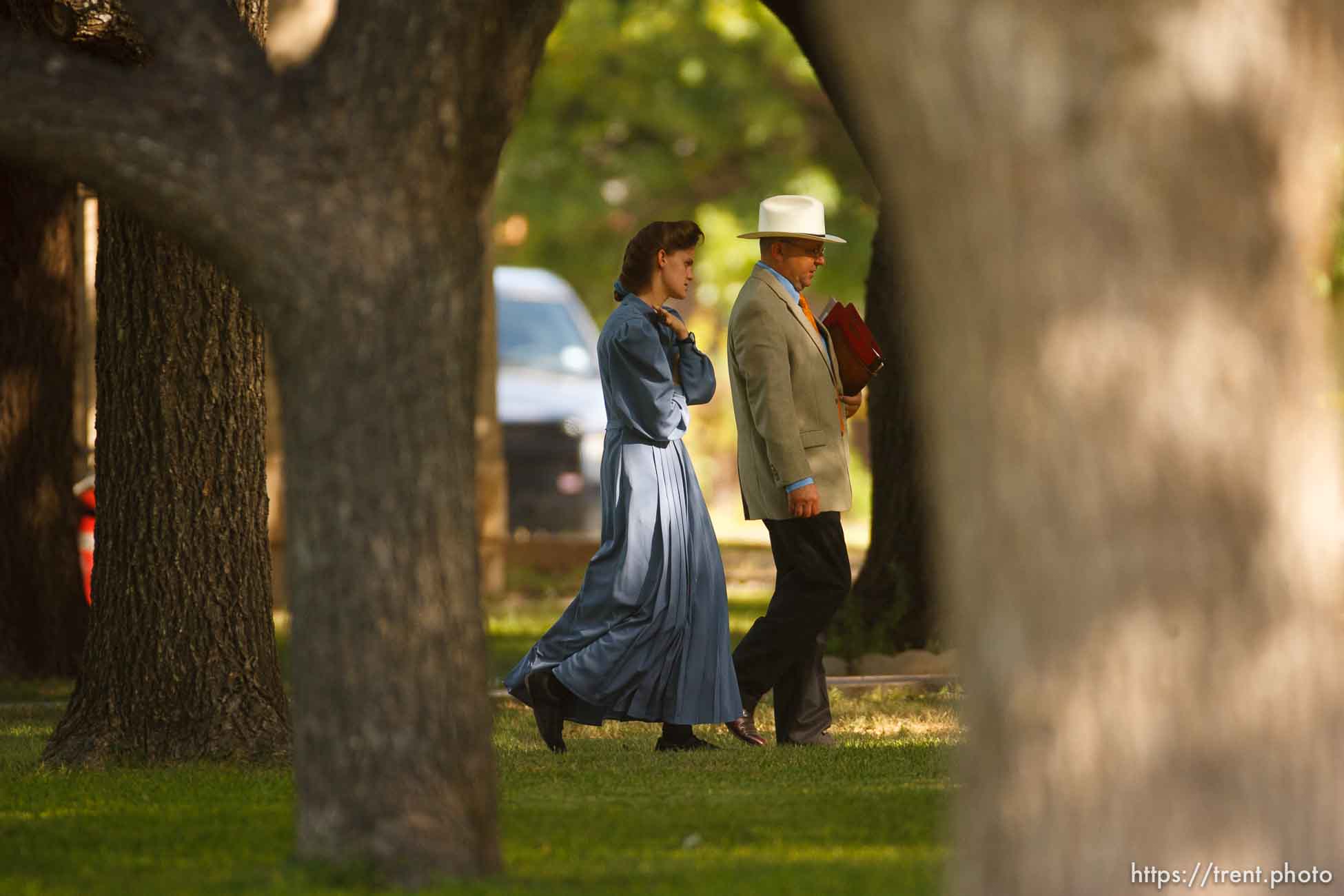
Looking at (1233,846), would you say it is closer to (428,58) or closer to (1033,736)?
(1033,736)

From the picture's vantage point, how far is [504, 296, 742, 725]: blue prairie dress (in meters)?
8.24

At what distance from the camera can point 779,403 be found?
8.27 metres

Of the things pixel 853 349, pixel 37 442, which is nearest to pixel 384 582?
pixel 853 349

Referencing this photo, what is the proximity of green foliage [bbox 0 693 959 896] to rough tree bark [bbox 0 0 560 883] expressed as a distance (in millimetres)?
265

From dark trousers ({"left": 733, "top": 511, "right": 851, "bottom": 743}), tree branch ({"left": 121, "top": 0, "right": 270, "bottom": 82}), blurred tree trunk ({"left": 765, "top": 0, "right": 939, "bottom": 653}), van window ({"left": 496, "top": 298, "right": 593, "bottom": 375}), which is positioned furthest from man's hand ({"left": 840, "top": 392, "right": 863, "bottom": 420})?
van window ({"left": 496, "top": 298, "right": 593, "bottom": 375})

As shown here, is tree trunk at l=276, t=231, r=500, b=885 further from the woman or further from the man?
the man

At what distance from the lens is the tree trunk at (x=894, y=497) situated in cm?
1141

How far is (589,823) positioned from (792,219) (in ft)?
9.68

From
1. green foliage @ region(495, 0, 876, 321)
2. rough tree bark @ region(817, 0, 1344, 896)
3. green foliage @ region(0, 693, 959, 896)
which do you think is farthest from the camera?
green foliage @ region(495, 0, 876, 321)

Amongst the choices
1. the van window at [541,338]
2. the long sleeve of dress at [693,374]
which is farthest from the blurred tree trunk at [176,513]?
the van window at [541,338]

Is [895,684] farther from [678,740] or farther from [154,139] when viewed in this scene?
[154,139]

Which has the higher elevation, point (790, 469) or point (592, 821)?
point (790, 469)

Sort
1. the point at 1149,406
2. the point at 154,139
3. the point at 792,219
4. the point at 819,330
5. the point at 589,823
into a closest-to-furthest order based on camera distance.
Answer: the point at 1149,406 < the point at 154,139 < the point at 589,823 < the point at 792,219 < the point at 819,330

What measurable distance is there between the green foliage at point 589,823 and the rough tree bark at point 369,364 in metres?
0.27
